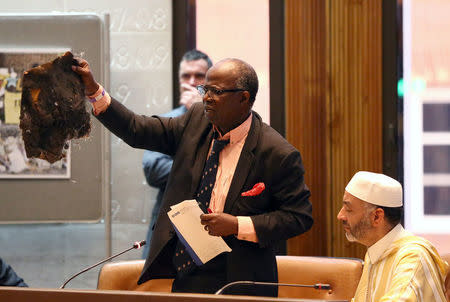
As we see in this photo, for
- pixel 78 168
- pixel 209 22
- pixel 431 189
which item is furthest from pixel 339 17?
pixel 78 168

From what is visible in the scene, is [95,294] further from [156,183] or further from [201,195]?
[156,183]

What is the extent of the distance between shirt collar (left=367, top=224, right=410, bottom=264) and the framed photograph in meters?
2.59

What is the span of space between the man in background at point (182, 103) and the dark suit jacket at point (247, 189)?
1.49 metres

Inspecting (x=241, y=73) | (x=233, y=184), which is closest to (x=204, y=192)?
(x=233, y=184)

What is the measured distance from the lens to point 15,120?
14.8 ft

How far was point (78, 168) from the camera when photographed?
4516 millimetres

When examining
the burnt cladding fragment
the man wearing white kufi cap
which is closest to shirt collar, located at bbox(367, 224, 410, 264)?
the man wearing white kufi cap

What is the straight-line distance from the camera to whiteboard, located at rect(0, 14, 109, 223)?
4.50 m

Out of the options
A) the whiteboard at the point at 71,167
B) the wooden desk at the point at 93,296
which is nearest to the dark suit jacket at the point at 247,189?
the wooden desk at the point at 93,296

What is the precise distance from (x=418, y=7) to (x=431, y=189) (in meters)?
1.22

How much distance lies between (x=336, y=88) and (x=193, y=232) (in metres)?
2.38

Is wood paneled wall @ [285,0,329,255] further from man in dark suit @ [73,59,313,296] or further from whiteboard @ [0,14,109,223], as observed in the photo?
man in dark suit @ [73,59,313,296]

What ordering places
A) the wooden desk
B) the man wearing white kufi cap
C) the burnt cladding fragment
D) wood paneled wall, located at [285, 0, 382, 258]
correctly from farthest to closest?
1. wood paneled wall, located at [285, 0, 382, 258]
2. the burnt cladding fragment
3. the man wearing white kufi cap
4. the wooden desk

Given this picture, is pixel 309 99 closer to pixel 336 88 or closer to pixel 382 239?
pixel 336 88
